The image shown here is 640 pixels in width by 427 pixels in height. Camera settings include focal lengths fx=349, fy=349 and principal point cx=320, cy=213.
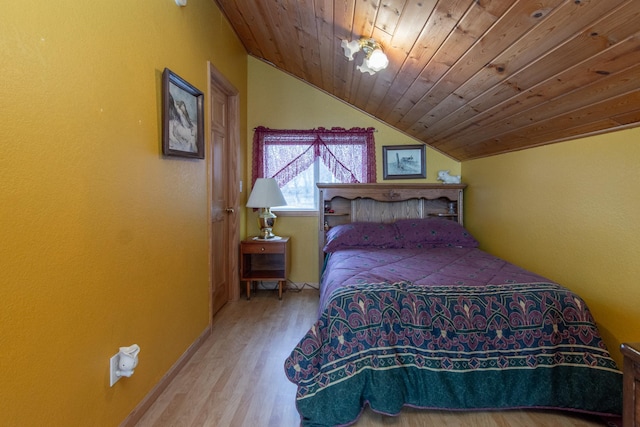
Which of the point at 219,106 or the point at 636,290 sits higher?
the point at 219,106

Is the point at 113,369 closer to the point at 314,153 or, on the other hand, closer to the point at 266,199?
→ the point at 266,199

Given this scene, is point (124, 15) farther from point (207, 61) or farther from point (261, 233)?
point (261, 233)

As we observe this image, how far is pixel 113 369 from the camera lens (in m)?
1.50

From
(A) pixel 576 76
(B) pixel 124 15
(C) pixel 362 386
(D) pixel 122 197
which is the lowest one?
(C) pixel 362 386

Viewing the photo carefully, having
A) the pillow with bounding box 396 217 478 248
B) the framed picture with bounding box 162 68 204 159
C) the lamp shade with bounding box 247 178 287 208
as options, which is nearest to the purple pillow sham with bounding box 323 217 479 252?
the pillow with bounding box 396 217 478 248

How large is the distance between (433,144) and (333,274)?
2.14 metres

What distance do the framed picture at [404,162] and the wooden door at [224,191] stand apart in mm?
1625

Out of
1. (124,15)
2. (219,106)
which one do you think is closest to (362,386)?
(124,15)

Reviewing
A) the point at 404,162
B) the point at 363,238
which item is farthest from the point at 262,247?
the point at 404,162

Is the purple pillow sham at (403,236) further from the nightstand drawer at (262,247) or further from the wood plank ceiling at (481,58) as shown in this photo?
the wood plank ceiling at (481,58)

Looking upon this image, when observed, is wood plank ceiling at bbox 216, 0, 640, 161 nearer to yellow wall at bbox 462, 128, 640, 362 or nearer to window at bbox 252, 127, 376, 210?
yellow wall at bbox 462, 128, 640, 362

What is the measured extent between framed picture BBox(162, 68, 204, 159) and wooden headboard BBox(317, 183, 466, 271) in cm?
158

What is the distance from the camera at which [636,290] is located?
1744mm

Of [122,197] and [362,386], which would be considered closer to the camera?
[122,197]
